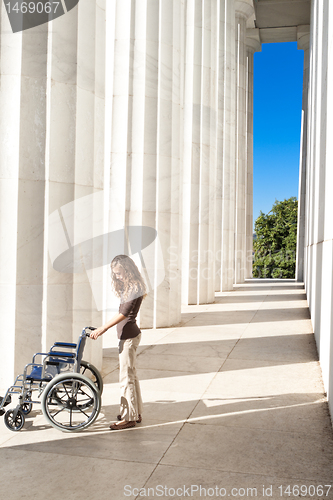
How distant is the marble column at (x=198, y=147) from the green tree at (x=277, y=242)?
37.6m

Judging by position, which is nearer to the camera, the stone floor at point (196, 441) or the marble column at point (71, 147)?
the stone floor at point (196, 441)

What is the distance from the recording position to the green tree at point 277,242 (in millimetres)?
57062

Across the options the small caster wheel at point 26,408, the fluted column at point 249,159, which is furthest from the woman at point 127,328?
the fluted column at point 249,159

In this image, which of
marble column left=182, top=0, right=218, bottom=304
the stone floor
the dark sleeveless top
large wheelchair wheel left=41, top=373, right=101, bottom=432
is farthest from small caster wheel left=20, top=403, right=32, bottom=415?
marble column left=182, top=0, right=218, bottom=304

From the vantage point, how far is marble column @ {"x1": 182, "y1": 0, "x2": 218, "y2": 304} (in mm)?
20078

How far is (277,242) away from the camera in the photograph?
58.5 meters

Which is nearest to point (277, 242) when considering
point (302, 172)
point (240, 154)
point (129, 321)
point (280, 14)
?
point (302, 172)

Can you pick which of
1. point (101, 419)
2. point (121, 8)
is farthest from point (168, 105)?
point (101, 419)

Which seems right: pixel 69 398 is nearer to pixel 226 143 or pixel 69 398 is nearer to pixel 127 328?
pixel 127 328

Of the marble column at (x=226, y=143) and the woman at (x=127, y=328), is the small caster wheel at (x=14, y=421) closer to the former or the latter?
the woman at (x=127, y=328)

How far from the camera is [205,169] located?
2080cm

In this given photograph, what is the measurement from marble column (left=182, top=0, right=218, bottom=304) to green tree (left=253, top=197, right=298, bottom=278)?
37.6 meters

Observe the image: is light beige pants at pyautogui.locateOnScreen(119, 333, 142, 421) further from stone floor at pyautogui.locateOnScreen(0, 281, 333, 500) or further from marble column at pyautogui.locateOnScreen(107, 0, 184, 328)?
marble column at pyautogui.locateOnScreen(107, 0, 184, 328)

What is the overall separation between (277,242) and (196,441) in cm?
5408
